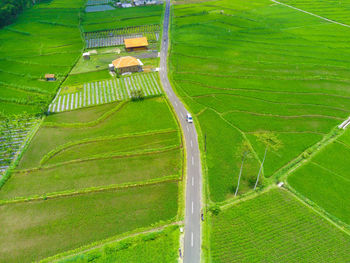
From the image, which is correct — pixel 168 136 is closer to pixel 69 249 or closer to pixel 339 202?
pixel 69 249

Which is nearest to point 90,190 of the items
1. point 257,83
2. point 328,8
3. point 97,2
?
point 257,83

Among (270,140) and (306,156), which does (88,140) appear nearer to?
(270,140)

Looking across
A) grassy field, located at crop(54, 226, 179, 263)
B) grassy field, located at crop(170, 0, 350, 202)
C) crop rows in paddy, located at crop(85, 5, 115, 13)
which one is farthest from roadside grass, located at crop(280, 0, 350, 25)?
grassy field, located at crop(54, 226, 179, 263)

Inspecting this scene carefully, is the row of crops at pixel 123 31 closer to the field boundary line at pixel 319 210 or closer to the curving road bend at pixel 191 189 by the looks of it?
the curving road bend at pixel 191 189

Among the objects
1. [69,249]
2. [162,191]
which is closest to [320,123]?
[162,191]

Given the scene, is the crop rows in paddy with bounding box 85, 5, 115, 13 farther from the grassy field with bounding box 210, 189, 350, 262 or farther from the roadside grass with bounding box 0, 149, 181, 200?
the grassy field with bounding box 210, 189, 350, 262

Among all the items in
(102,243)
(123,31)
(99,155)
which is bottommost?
(102,243)

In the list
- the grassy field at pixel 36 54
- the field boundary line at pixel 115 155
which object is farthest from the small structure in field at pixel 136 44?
the field boundary line at pixel 115 155
